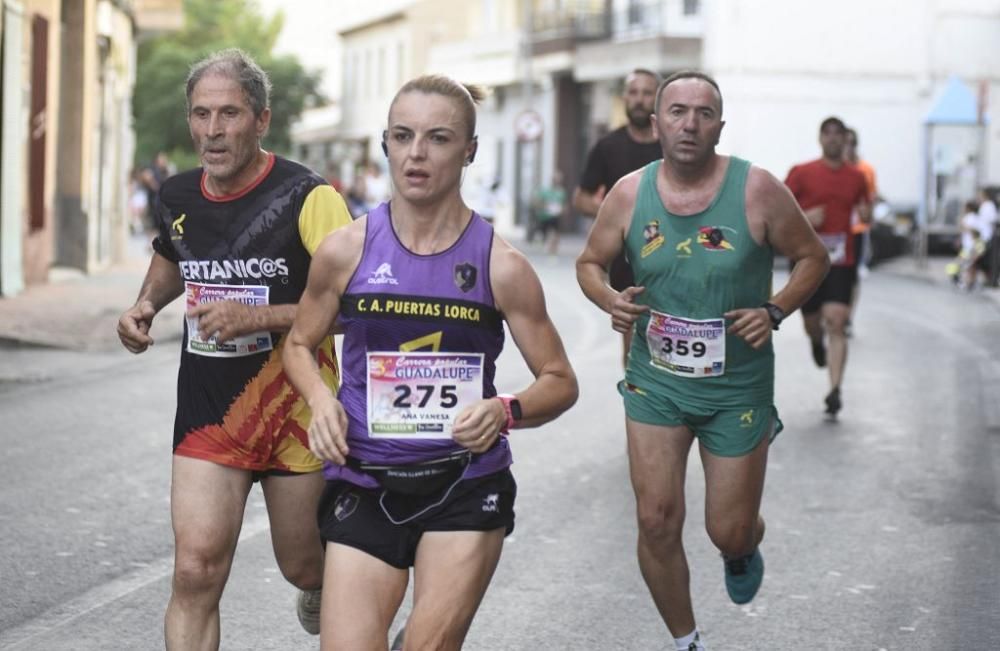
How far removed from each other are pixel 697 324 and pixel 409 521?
1792 mm

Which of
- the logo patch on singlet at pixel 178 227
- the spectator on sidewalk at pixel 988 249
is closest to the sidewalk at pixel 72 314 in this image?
the logo patch on singlet at pixel 178 227

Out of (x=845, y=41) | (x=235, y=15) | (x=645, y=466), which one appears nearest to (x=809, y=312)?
(x=645, y=466)

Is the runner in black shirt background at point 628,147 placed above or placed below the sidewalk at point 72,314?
above

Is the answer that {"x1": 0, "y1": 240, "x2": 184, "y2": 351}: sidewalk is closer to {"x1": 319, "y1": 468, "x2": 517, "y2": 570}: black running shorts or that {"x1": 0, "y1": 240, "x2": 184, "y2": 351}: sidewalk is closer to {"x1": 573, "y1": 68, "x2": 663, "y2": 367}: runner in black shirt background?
{"x1": 573, "y1": 68, "x2": 663, "y2": 367}: runner in black shirt background

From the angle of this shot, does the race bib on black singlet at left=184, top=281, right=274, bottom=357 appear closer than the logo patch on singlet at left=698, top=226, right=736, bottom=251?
Yes

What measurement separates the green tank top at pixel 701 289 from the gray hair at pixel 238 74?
1.42 m

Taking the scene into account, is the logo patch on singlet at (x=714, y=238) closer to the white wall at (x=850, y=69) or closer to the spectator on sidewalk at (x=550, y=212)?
the spectator on sidewalk at (x=550, y=212)

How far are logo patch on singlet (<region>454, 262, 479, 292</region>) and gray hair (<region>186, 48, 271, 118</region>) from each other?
1028 millimetres

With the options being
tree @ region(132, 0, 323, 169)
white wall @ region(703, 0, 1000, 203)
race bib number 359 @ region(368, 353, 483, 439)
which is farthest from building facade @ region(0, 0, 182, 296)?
tree @ region(132, 0, 323, 169)

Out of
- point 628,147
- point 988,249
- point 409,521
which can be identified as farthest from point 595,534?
point 988,249

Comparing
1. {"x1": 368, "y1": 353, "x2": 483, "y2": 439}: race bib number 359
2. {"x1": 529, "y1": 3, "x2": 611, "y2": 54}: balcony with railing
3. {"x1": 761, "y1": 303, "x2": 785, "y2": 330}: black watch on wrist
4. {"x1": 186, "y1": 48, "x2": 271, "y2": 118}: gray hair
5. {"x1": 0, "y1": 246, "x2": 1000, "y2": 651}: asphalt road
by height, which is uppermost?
{"x1": 529, "y1": 3, "x2": 611, "y2": 54}: balcony with railing

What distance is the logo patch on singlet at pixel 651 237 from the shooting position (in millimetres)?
6117

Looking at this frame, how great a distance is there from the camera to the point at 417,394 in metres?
4.60

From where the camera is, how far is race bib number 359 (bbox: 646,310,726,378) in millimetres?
6098
